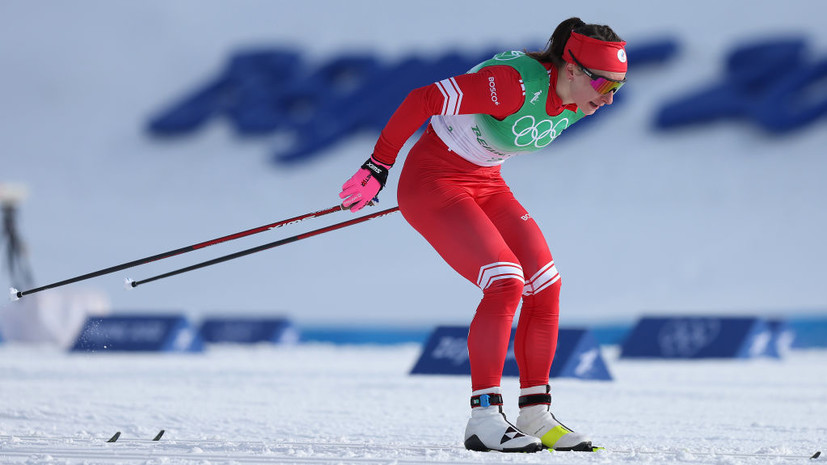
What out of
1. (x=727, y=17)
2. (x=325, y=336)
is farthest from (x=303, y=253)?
(x=727, y=17)

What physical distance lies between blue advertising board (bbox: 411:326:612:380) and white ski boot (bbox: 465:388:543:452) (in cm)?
390

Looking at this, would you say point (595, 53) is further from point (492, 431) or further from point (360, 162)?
point (360, 162)

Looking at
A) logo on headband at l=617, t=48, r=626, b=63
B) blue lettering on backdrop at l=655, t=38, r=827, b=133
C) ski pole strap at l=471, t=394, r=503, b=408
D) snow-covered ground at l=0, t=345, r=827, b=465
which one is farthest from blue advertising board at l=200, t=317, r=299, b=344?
logo on headband at l=617, t=48, r=626, b=63

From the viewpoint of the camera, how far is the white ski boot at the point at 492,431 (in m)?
3.29

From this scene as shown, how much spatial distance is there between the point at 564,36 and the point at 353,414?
7.60ft

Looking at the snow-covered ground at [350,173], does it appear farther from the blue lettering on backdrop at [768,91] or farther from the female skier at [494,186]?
the female skier at [494,186]

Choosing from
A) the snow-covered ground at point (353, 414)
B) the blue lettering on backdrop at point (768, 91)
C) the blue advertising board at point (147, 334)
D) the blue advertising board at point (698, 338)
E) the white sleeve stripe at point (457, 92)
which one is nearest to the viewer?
the snow-covered ground at point (353, 414)

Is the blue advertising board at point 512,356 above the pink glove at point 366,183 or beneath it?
beneath

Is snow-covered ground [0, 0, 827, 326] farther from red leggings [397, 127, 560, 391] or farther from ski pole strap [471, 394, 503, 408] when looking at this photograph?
ski pole strap [471, 394, 503, 408]

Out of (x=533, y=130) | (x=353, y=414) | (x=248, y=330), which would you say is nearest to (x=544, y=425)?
(x=533, y=130)

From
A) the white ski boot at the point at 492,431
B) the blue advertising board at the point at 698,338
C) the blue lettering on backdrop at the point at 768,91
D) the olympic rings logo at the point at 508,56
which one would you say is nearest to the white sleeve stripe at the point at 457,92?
the olympic rings logo at the point at 508,56

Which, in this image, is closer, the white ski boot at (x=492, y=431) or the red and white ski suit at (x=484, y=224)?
the white ski boot at (x=492, y=431)

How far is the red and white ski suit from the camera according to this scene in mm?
3428

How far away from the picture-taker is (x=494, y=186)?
3.82 metres
